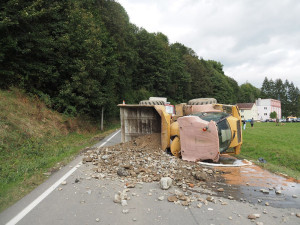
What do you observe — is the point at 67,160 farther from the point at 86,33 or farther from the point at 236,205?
the point at 86,33

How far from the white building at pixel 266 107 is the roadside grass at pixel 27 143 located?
98.9 metres

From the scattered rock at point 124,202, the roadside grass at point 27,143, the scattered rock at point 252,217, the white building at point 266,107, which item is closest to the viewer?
the scattered rock at point 252,217

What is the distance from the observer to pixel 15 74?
1488 cm

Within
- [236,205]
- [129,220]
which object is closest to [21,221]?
[129,220]

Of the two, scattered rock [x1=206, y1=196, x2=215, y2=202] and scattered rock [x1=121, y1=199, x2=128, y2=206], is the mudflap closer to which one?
scattered rock [x1=206, y1=196, x2=215, y2=202]

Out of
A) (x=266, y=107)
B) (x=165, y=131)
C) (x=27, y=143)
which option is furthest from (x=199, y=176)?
(x=266, y=107)

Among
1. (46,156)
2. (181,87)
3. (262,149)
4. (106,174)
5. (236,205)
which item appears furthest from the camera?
(181,87)

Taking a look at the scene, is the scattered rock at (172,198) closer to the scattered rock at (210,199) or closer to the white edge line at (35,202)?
the scattered rock at (210,199)

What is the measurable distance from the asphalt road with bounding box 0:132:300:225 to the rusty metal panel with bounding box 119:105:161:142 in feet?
16.7

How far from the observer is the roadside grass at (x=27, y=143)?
596cm

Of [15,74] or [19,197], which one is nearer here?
[19,197]

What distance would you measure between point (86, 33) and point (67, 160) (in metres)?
13.0

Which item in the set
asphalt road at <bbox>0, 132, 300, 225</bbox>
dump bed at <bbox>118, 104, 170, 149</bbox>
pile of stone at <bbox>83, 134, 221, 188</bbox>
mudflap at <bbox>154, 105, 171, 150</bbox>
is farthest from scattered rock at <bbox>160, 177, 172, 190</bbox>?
dump bed at <bbox>118, 104, 170, 149</bbox>

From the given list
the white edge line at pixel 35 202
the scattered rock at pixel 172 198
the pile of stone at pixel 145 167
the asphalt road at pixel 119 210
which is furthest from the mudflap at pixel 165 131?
the scattered rock at pixel 172 198
